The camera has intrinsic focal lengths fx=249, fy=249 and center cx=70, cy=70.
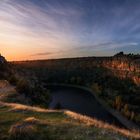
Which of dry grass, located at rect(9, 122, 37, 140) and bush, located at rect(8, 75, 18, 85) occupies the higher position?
dry grass, located at rect(9, 122, 37, 140)

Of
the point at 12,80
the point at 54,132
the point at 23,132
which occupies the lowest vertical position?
the point at 12,80

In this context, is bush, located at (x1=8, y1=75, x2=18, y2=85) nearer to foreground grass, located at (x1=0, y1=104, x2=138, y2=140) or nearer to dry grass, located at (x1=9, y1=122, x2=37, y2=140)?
foreground grass, located at (x1=0, y1=104, x2=138, y2=140)

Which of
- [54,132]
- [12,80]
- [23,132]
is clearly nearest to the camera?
[23,132]

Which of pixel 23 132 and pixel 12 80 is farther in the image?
pixel 12 80

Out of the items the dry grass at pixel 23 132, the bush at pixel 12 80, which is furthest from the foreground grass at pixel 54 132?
the bush at pixel 12 80

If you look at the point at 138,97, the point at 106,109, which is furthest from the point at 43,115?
the point at 138,97

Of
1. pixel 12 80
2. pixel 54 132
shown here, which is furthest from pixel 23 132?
pixel 12 80

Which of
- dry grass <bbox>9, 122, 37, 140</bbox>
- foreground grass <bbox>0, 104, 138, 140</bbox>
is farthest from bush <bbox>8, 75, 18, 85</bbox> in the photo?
dry grass <bbox>9, 122, 37, 140</bbox>

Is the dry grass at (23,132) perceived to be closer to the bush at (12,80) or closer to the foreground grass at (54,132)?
the foreground grass at (54,132)

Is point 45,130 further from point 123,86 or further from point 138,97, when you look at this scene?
point 123,86

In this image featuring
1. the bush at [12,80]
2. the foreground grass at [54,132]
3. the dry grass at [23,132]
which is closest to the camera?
the foreground grass at [54,132]

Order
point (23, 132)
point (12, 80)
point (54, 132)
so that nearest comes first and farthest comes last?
point (23, 132) → point (54, 132) → point (12, 80)

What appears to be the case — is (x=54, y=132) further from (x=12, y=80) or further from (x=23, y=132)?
(x=12, y=80)

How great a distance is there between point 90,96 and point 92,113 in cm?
4147
